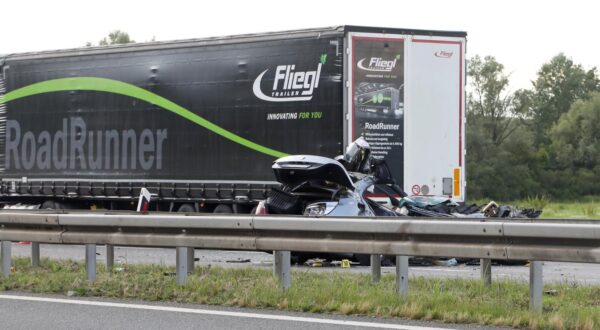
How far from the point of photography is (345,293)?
848 centimetres

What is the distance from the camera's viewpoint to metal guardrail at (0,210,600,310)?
7.64 metres

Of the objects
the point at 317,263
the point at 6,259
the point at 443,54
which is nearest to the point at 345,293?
the point at 6,259

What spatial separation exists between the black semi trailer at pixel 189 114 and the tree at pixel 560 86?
222 feet

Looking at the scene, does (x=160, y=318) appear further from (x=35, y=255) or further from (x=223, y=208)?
(x=223, y=208)

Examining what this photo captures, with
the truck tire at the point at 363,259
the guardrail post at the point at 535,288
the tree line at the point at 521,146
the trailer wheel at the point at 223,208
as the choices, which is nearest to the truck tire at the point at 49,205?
the trailer wheel at the point at 223,208

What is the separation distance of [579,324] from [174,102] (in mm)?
12955

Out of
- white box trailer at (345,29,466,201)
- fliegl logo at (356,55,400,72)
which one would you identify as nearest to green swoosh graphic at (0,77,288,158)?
white box trailer at (345,29,466,201)

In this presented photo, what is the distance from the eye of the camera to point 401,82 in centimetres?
1692

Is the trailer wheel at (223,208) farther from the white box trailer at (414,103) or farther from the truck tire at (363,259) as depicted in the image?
the truck tire at (363,259)

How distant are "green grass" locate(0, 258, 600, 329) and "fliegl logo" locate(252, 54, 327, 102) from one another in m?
6.84

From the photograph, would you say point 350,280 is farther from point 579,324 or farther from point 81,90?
point 81,90

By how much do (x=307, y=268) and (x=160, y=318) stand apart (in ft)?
13.9

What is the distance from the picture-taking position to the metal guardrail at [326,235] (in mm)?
7637

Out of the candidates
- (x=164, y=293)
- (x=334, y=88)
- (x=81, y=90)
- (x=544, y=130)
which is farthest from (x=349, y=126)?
(x=544, y=130)
